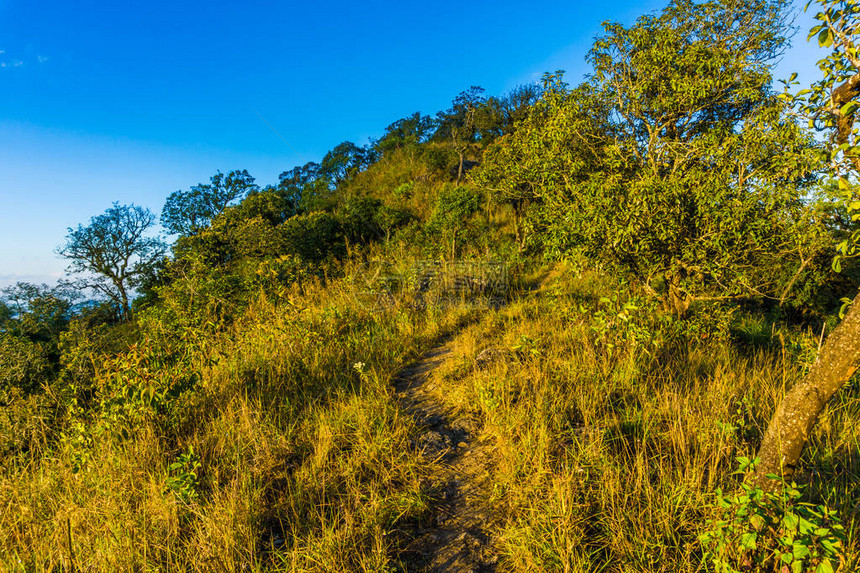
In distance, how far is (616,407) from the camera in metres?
3.60

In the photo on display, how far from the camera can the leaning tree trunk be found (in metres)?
1.73

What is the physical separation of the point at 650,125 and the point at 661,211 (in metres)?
1.99

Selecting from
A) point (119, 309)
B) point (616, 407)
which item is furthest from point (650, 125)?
point (119, 309)

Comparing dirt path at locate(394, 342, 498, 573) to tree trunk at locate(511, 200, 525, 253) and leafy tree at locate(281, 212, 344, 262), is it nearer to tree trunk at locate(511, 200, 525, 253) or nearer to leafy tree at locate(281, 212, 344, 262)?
tree trunk at locate(511, 200, 525, 253)

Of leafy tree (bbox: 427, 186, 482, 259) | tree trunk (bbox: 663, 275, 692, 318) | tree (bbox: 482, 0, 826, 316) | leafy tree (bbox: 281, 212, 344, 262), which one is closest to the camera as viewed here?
tree (bbox: 482, 0, 826, 316)

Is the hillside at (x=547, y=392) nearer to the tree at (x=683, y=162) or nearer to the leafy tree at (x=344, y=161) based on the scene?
the tree at (x=683, y=162)

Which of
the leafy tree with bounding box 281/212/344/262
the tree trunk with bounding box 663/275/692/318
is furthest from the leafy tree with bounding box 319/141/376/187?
the tree trunk with bounding box 663/275/692/318

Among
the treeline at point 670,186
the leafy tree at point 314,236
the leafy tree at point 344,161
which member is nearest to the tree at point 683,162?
the treeline at point 670,186

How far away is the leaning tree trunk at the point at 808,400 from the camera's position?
173 cm

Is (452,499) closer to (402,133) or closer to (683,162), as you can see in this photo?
(683,162)

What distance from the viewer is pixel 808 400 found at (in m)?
1.89

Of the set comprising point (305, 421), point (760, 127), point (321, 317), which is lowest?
point (305, 421)

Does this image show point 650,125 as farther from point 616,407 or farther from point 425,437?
point 425,437

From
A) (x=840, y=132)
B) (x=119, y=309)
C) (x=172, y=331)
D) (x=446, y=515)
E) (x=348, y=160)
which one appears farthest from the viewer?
(x=348, y=160)
